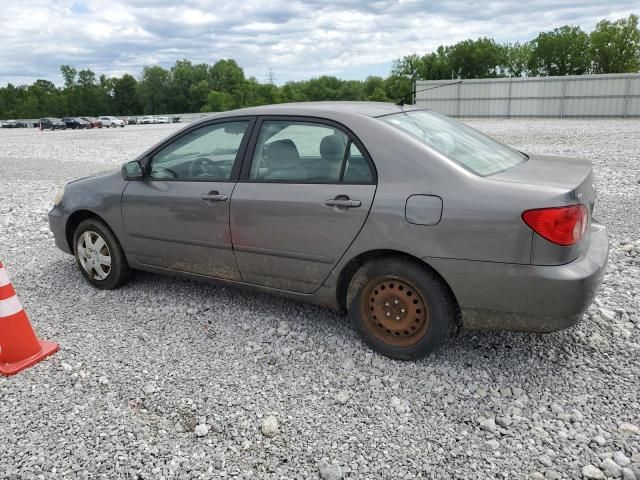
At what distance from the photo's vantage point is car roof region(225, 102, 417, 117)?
361 centimetres

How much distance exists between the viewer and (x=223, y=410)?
9.83 ft

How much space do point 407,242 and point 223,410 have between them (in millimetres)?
1455

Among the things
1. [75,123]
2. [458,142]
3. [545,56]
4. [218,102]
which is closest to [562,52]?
[545,56]

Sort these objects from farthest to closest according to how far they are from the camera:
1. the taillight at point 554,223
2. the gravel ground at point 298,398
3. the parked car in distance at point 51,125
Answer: the parked car in distance at point 51,125 < the taillight at point 554,223 < the gravel ground at point 298,398

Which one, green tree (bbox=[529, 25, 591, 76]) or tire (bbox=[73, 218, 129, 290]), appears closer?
tire (bbox=[73, 218, 129, 290])

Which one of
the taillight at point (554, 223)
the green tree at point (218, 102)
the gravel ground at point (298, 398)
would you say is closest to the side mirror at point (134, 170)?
the gravel ground at point (298, 398)

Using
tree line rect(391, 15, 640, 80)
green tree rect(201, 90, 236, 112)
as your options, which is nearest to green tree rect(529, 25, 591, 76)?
tree line rect(391, 15, 640, 80)

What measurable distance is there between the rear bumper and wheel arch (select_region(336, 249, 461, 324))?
0.33 ft

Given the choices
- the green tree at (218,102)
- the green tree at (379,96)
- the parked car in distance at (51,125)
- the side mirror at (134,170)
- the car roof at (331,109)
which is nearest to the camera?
the car roof at (331,109)

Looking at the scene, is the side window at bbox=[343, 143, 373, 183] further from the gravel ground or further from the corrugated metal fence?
the corrugated metal fence

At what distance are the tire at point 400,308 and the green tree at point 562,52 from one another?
83570 millimetres

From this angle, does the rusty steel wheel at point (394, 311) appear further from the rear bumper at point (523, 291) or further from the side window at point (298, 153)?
the side window at point (298, 153)

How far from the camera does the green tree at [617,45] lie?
68.8 meters

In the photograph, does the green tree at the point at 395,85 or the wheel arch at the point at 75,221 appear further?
the green tree at the point at 395,85
